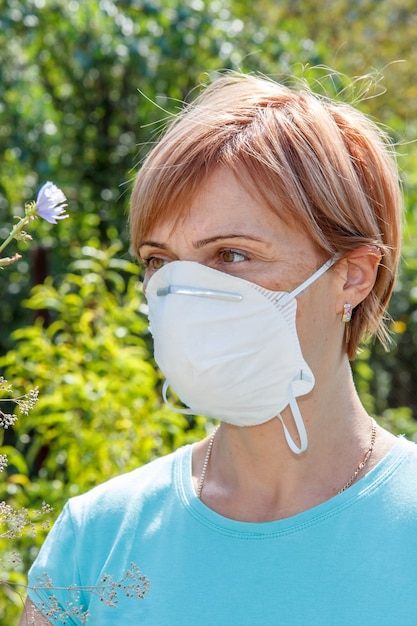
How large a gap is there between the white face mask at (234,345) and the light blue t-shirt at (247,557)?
0.16 meters

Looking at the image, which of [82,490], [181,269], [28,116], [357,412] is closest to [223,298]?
[181,269]

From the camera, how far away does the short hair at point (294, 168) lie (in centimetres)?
158

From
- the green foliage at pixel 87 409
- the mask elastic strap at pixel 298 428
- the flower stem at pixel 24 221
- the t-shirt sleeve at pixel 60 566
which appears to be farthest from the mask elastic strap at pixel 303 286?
the green foliage at pixel 87 409

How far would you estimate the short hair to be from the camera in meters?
1.58

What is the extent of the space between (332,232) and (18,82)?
2975mm

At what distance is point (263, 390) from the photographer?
1.63m

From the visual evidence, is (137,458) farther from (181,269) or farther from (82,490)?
(181,269)

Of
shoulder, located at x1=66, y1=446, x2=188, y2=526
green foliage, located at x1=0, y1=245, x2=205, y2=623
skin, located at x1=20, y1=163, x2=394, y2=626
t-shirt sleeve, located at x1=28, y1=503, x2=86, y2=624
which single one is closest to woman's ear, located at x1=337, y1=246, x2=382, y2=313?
skin, located at x1=20, y1=163, x2=394, y2=626

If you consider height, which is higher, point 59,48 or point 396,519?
point 396,519

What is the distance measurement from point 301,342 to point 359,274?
0.18 meters

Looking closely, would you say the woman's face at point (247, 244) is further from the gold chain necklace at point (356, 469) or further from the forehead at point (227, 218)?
the gold chain necklace at point (356, 469)

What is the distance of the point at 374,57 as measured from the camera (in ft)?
35.2

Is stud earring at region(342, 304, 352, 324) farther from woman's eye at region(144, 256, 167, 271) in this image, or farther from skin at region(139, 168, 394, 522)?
woman's eye at region(144, 256, 167, 271)

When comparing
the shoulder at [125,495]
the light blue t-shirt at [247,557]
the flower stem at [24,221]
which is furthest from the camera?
the shoulder at [125,495]
